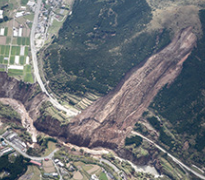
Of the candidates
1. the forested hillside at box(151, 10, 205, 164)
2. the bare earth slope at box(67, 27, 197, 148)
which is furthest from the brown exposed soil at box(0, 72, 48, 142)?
the forested hillside at box(151, 10, 205, 164)

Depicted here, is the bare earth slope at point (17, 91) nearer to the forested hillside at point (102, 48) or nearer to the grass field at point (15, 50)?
the forested hillside at point (102, 48)

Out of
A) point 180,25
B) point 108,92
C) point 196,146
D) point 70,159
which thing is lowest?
point 70,159

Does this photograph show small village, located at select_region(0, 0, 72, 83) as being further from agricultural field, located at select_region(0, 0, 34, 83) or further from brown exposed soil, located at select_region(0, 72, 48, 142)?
brown exposed soil, located at select_region(0, 72, 48, 142)

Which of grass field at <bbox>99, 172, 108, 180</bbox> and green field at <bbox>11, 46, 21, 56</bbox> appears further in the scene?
green field at <bbox>11, 46, 21, 56</bbox>

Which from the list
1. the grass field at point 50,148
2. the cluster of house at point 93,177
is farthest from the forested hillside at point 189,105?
the grass field at point 50,148

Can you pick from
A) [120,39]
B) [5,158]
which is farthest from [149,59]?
[5,158]

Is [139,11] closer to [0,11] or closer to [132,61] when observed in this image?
[132,61]
